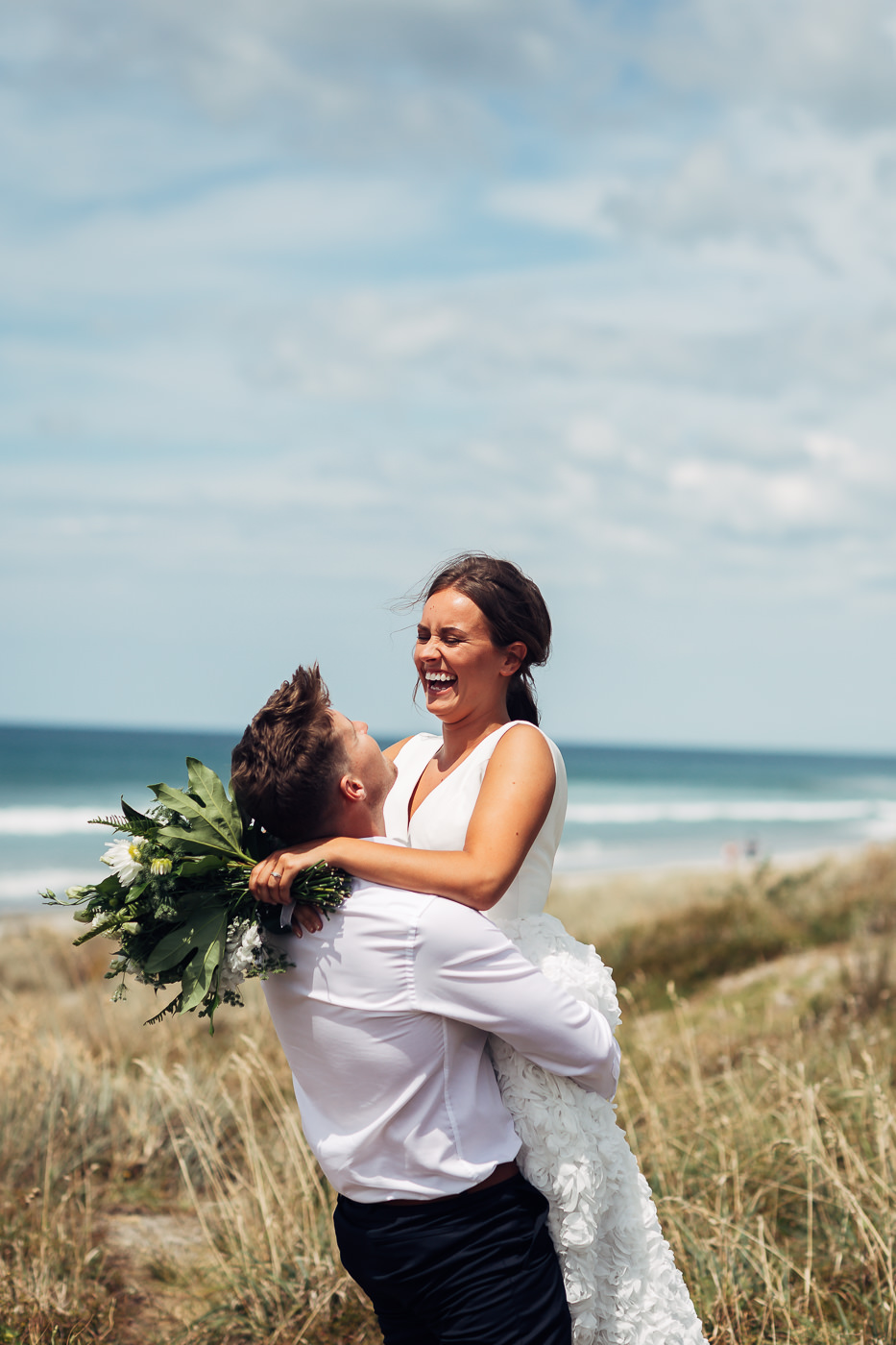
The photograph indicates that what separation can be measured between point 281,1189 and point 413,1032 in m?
2.68

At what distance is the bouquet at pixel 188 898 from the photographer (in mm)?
2301

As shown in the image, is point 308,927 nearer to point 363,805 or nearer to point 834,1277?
point 363,805

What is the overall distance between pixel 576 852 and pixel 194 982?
1412 inches

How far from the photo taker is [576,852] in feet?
123

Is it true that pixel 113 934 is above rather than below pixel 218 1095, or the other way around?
above

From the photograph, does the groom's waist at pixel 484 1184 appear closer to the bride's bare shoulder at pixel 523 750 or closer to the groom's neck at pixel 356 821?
the groom's neck at pixel 356 821

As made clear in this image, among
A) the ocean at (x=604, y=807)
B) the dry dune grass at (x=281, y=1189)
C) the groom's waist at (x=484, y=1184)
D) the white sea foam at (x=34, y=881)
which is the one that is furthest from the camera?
the ocean at (x=604, y=807)

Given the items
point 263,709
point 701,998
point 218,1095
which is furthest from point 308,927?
point 701,998

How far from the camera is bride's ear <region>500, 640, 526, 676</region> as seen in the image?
3.09 meters

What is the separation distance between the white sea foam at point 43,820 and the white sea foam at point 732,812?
20.4 metres

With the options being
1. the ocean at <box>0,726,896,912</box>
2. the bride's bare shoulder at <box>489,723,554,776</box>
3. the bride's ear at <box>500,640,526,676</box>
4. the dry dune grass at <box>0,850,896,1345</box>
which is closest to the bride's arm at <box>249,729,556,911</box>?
the bride's bare shoulder at <box>489,723,554,776</box>

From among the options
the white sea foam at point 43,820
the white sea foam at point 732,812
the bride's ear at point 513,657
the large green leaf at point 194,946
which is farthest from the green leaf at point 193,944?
the white sea foam at point 732,812

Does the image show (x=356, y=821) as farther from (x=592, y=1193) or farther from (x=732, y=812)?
(x=732, y=812)

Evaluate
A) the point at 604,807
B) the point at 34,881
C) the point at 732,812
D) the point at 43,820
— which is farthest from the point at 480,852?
the point at 732,812
